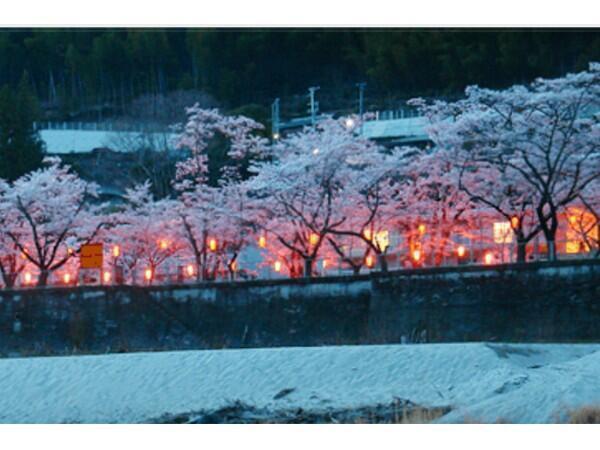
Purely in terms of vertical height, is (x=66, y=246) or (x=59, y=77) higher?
(x=59, y=77)

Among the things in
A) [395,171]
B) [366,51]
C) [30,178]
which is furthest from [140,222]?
[366,51]

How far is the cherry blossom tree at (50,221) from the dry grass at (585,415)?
32.3ft

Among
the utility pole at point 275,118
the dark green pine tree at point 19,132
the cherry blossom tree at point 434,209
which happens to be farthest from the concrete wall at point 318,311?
the dark green pine tree at point 19,132

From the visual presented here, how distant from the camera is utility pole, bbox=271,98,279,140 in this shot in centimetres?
1700

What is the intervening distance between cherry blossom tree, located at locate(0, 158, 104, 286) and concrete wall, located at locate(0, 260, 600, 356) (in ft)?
Result: 2.51

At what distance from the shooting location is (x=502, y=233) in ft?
65.2

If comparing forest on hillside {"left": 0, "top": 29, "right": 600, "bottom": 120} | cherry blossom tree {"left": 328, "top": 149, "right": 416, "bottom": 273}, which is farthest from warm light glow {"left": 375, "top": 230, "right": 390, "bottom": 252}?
forest on hillside {"left": 0, "top": 29, "right": 600, "bottom": 120}

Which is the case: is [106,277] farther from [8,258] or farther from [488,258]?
[488,258]

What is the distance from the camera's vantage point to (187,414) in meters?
13.5

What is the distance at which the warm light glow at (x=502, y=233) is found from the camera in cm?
1975

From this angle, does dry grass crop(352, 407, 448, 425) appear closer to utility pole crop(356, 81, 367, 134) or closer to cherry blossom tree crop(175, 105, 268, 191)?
utility pole crop(356, 81, 367, 134)
